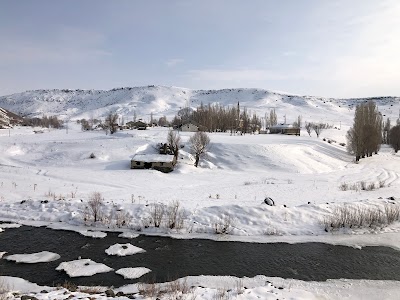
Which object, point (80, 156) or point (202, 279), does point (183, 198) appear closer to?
point (202, 279)

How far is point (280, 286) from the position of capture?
45.1 feet

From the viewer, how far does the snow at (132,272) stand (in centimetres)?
1451

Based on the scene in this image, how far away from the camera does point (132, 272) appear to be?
14883 mm

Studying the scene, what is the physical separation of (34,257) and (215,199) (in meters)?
14.9

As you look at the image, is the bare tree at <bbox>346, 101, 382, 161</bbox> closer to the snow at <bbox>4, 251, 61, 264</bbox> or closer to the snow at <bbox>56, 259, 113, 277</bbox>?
the snow at <bbox>56, 259, 113, 277</bbox>

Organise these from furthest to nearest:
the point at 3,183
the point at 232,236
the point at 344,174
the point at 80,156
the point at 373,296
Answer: the point at 80,156 → the point at 344,174 → the point at 3,183 → the point at 232,236 → the point at 373,296

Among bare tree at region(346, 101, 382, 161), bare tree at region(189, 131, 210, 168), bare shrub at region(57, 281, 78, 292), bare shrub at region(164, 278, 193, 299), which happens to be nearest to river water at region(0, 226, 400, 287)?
bare shrub at region(57, 281, 78, 292)

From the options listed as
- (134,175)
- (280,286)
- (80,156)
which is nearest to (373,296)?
(280,286)

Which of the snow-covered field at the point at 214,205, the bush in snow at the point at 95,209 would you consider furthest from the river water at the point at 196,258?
the bush in snow at the point at 95,209

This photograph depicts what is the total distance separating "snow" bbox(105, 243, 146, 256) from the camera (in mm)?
17188

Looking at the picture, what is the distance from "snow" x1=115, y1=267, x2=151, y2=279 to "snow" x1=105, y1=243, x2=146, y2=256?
2.01m

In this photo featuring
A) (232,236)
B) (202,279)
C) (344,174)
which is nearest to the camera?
(202,279)

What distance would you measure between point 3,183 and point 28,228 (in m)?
14.5

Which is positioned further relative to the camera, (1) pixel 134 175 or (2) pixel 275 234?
(1) pixel 134 175
